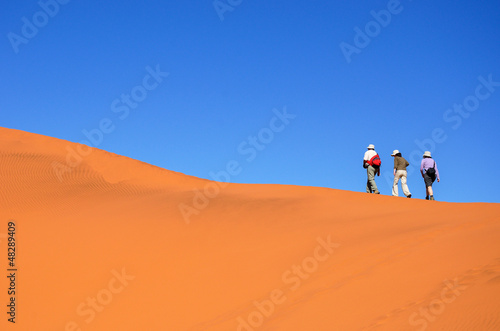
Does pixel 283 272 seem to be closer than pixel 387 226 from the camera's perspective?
Yes

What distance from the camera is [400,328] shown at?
189 inches

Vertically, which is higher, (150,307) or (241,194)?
(241,194)

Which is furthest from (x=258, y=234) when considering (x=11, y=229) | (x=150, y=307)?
(x=11, y=229)

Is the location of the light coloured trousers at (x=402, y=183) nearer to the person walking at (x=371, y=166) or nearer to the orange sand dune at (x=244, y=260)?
the person walking at (x=371, y=166)

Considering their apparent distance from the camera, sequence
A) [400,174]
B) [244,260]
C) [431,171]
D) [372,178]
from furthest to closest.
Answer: [372,178]
[400,174]
[431,171]
[244,260]

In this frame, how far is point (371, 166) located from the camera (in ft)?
46.5

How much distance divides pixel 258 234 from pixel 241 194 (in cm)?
374

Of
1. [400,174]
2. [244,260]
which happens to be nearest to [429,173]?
[400,174]

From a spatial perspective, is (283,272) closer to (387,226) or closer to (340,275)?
(340,275)

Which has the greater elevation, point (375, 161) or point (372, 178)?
point (375, 161)

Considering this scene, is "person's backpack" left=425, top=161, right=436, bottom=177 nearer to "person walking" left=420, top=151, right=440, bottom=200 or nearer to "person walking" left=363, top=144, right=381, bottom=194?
"person walking" left=420, top=151, right=440, bottom=200

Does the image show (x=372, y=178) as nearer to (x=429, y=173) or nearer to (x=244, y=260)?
(x=429, y=173)

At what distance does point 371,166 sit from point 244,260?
7057 millimetres

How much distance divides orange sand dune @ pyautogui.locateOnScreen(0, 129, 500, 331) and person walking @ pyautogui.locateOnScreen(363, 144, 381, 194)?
1784 millimetres
